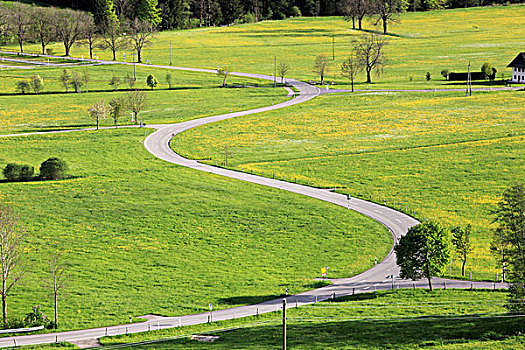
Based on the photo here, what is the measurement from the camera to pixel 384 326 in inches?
1732

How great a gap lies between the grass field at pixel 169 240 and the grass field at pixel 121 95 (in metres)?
31.6

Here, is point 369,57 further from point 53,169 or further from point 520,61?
point 53,169

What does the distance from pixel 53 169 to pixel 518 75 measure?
4469 inches

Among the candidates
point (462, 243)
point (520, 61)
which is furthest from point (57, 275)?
point (520, 61)

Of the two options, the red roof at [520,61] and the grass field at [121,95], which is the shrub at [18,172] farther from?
the red roof at [520,61]

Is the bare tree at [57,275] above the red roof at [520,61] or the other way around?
the other way around

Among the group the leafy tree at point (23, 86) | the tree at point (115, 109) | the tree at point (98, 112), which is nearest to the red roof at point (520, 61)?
the tree at point (115, 109)

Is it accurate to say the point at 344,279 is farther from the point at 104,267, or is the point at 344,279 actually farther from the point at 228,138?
the point at 228,138

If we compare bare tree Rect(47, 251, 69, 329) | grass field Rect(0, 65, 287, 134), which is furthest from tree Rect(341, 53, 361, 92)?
bare tree Rect(47, 251, 69, 329)

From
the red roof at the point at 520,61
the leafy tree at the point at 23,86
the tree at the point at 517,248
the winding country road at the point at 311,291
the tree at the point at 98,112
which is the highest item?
the red roof at the point at 520,61

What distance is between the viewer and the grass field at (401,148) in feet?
259

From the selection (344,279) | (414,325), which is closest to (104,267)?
(344,279)

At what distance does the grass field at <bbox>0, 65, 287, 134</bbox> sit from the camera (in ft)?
409

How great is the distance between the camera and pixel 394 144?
105m
